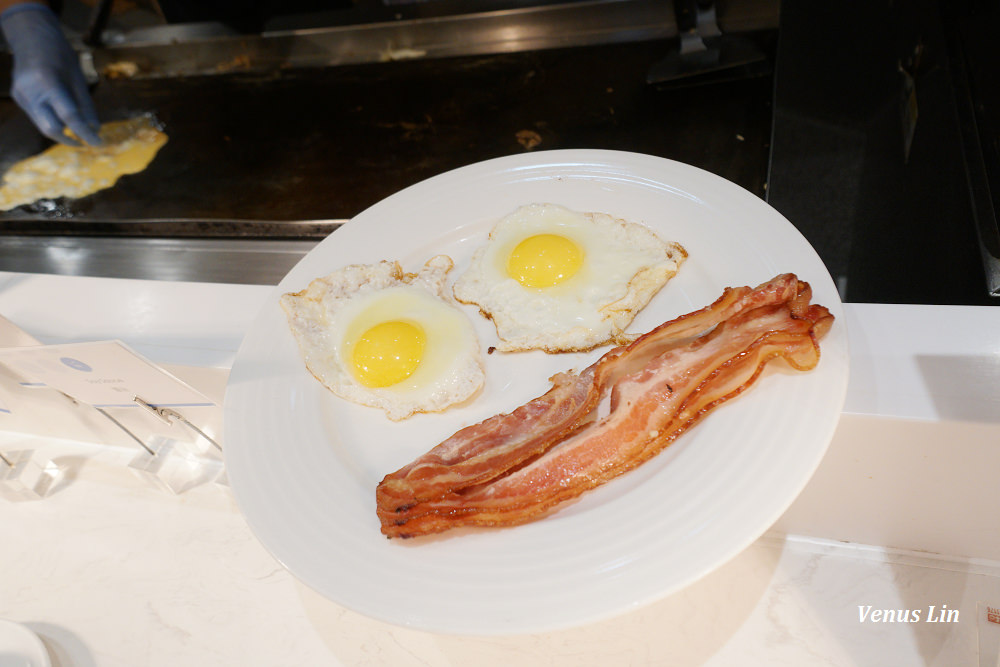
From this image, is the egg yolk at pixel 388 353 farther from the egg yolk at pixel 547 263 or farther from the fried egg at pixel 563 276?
the egg yolk at pixel 547 263

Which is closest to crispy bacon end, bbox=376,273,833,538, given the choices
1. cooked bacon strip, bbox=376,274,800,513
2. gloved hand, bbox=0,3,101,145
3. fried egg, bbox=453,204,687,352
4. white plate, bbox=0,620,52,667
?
cooked bacon strip, bbox=376,274,800,513

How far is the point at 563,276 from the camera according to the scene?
165cm

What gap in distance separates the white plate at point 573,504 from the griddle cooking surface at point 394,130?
82cm

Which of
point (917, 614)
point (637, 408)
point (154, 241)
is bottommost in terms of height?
point (917, 614)

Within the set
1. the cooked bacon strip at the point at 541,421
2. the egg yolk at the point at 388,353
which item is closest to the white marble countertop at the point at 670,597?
the cooked bacon strip at the point at 541,421

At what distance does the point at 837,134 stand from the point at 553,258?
4.58ft

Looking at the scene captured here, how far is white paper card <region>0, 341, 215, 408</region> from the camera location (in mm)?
1404

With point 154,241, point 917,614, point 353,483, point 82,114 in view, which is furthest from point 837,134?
point 82,114

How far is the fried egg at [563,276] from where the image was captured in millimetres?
1542

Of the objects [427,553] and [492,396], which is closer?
[427,553]

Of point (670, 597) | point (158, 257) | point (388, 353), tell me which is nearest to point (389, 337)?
point (388, 353)

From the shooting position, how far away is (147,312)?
1.94 metres

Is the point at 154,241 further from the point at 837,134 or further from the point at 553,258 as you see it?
the point at 837,134

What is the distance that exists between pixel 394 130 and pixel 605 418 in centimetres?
212
